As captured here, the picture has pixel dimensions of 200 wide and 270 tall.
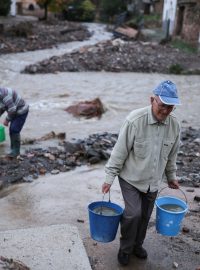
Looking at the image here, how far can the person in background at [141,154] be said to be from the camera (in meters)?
3.32

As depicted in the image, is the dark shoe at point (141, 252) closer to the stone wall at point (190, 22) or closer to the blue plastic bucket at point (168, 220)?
the blue plastic bucket at point (168, 220)

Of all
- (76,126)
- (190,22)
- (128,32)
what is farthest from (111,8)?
(76,126)

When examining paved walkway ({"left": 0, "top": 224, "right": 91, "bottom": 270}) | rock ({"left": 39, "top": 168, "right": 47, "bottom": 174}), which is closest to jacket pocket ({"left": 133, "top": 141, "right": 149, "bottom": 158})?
paved walkway ({"left": 0, "top": 224, "right": 91, "bottom": 270})

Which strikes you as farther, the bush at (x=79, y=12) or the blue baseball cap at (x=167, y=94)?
the bush at (x=79, y=12)

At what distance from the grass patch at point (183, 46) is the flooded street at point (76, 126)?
17.9 feet

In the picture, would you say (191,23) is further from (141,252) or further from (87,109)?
(141,252)

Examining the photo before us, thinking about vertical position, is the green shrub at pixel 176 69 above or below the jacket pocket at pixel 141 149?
below

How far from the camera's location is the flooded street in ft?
13.1

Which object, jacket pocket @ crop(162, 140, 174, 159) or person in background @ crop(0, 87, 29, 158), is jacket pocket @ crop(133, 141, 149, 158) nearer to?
jacket pocket @ crop(162, 140, 174, 159)

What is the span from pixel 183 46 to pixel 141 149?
22569 mm

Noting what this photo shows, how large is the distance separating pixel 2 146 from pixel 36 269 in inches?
187

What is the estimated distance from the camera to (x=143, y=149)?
11.1ft

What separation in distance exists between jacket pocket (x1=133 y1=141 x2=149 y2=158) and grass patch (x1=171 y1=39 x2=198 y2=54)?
820 inches

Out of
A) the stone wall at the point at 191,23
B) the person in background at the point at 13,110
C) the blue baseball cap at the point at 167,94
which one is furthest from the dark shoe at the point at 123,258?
the stone wall at the point at 191,23
